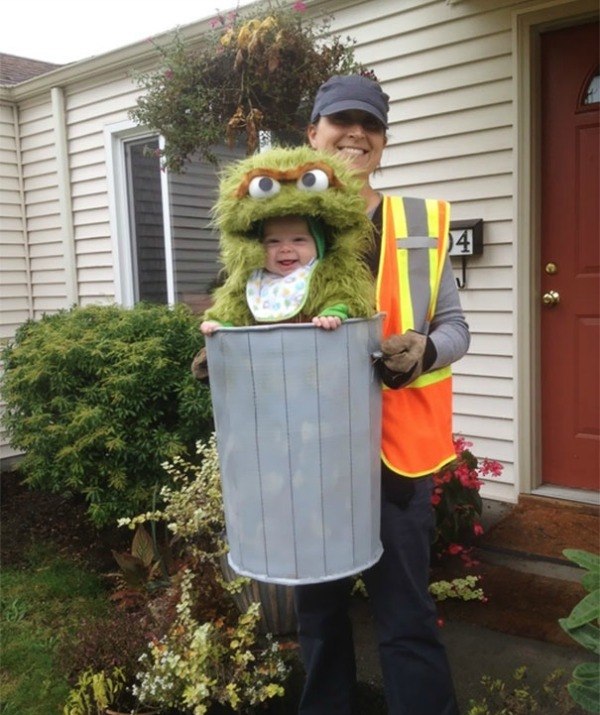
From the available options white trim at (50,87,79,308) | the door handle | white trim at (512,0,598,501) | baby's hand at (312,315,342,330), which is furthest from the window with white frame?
baby's hand at (312,315,342,330)

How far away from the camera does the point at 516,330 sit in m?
3.92

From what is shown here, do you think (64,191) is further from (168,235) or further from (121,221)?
(168,235)

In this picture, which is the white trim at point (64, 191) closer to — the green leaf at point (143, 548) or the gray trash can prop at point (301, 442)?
the green leaf at point (143, 548)

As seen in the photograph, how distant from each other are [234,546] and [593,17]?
322cm

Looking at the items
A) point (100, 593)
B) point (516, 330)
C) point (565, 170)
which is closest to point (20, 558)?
point (100, 593)

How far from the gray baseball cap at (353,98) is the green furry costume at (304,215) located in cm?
20

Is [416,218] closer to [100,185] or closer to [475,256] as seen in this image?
[475,256]

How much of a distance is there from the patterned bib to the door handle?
2.56m

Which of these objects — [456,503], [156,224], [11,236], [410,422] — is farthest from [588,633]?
[11,236]

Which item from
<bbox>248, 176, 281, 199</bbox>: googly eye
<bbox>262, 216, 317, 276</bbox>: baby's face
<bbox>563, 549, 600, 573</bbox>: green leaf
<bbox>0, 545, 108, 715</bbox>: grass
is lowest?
<bbox>0, 545, 108, 715</bbox>: grass

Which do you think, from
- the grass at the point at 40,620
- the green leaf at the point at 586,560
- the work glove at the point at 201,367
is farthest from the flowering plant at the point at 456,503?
the grass at the point at 40,620

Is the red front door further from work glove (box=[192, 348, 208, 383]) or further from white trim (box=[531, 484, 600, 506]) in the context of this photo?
work glove (box=[192, 348, 208, 383])

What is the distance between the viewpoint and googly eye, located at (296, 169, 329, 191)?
1.61 m

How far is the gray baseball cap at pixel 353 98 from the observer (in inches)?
71.0
